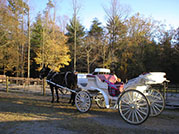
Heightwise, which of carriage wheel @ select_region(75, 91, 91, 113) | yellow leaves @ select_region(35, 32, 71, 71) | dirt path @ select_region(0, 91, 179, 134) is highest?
yellow leaves @ select_region(35, 32, 71, 71)

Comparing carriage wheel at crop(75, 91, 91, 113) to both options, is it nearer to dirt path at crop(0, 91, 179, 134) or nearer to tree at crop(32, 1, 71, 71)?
dirt path at crop(0, 91, 179, 134)

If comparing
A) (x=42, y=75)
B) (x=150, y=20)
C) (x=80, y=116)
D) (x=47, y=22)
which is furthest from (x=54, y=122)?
(x=150, y=20)

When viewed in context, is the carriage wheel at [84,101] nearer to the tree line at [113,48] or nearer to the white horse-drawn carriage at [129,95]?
the white horse-drawn carriage at [129,95]

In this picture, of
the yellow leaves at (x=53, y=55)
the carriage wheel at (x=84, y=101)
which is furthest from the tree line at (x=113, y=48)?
the carriage wheel at (x=84, y=101)

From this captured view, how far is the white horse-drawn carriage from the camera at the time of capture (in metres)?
4.95

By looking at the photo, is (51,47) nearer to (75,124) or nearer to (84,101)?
(84,101)

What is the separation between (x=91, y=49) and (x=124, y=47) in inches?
200

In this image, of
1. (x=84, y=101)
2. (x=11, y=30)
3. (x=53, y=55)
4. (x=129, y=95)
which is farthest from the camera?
(x=53, y=55)

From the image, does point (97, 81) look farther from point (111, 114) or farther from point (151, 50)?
point (151, 50)

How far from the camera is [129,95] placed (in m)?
4.98

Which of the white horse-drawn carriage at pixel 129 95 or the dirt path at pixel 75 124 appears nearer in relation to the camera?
the dirt path at pixel 75 124

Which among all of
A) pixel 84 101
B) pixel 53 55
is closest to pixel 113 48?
pixel 53 55

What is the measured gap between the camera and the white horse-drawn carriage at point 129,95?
4.95 meters

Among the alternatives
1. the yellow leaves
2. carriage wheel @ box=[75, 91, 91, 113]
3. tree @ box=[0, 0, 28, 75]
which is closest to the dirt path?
carriage wheel @ box=[75, 91, 91, 113]
